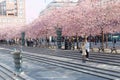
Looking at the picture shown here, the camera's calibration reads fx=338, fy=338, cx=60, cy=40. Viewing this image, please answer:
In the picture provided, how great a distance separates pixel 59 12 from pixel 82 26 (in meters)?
18.1

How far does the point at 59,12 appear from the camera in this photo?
6175cm

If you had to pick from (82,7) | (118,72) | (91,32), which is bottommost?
(118,72)

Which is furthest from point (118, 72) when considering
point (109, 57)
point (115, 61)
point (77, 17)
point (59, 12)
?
point (59, 12)

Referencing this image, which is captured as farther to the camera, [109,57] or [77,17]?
[77,17]

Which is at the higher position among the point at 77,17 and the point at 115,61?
the point at 77,17

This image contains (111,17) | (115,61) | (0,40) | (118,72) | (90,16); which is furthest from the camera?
(0,40)

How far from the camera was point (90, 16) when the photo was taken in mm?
42000

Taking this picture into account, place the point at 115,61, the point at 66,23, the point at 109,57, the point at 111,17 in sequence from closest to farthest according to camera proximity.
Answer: the point at 115,61 < the point at 109,57 < the point at 111,17 < the point at 66,23

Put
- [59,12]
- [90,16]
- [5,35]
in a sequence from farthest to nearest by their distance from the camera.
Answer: [5,35] < [59,12] < [90,16]

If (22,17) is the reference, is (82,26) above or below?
below

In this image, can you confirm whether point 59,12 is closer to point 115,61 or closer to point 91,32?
point 91,32

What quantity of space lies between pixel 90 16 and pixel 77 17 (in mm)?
5185

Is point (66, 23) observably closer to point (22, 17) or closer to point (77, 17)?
point (77, 17)

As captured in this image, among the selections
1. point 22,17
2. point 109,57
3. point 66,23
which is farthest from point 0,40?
point 109,57
